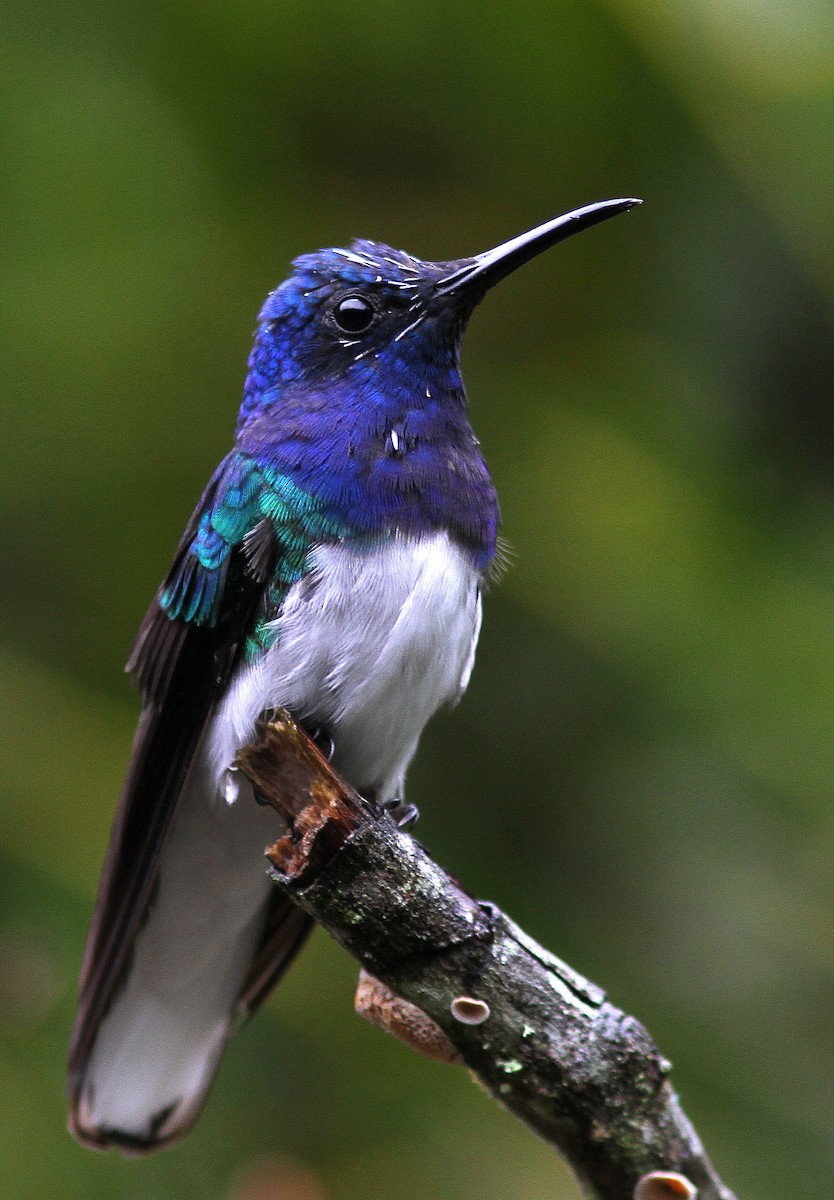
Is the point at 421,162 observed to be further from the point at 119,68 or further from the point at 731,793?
the point at 731,793

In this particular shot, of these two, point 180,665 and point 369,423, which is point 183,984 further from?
point 369,423

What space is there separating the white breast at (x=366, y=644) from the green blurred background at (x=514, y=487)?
1401mm

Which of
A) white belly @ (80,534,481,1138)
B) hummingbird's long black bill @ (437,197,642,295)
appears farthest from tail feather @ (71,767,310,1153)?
hummingbird's long black bill @ (437,197,642,295)

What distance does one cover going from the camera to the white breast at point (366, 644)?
2.98m

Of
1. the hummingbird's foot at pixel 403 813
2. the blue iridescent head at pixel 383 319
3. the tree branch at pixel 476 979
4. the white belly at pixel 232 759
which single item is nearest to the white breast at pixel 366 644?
the white belly at pixel 232 759

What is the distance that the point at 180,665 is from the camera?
10.7 feet

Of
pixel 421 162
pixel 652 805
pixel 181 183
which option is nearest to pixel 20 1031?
pixel 652 805

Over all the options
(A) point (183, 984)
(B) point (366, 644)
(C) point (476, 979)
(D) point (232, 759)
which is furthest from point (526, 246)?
(A) point (183, 984)

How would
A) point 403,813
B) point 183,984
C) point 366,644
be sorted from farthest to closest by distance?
point 183,984, point 403,813, point 366,644

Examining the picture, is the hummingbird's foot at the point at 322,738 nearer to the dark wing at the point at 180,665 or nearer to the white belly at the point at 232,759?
the white belly at the point at 232,759

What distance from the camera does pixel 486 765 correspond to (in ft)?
15.6

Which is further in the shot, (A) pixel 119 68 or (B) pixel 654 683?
(A) pixel 119 68

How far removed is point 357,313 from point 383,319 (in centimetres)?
7

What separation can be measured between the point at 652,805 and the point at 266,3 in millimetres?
3063
